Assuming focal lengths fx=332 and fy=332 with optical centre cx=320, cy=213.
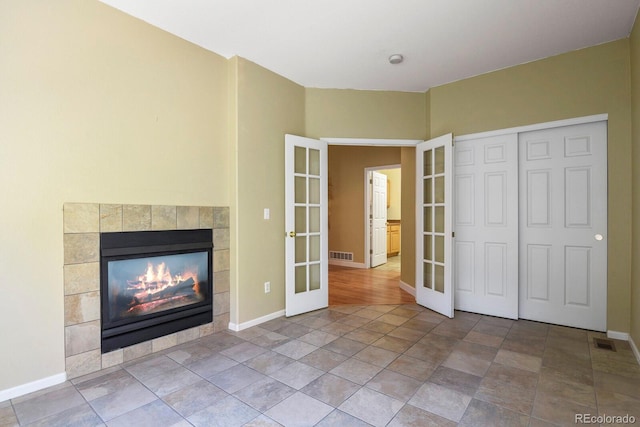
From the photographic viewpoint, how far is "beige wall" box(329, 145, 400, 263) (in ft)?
23.0

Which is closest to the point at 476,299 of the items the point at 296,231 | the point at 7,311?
the point at 296,231

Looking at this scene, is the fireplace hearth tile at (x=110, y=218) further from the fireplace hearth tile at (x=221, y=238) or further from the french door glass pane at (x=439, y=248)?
the french door glass pane at (x=439, y=248)

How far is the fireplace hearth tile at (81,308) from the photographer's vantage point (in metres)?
2.32

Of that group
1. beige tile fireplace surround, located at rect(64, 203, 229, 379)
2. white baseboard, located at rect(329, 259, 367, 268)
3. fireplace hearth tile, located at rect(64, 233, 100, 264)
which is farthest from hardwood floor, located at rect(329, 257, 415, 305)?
fireplace hearth tile, located at rect(64, 233, 100, 264)

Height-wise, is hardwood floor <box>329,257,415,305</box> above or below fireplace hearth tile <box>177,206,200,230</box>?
below

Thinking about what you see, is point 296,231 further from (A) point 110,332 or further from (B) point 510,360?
(B) point 510,360

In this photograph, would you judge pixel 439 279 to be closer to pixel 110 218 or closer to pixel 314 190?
pixel 314 190

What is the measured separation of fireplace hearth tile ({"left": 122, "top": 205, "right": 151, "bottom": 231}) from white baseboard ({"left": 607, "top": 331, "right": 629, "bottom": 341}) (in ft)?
13.8

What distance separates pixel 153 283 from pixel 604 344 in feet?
12.9

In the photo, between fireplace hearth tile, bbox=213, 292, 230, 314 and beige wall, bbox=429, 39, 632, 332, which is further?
fireplace hearth tile, bbox=213, 292, 230, 314

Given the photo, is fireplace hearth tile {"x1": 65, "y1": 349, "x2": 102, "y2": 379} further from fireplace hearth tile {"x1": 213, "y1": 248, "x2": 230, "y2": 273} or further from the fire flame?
fireplace hearth tile {"x1": 213, "y1": 248, "x2": 230, "y2": 273}

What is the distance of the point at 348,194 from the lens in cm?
730

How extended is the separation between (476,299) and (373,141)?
2.24 meters

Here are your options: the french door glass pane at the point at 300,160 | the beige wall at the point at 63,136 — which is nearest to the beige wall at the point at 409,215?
the french door glass pane at the point at 300,160
